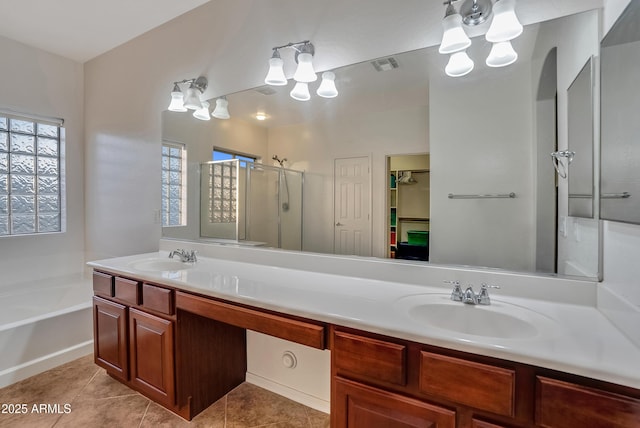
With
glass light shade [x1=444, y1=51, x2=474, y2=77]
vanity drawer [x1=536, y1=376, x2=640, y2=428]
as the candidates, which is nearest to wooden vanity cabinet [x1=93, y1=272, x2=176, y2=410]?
vanity drawer [x1=536, y1=376, x2=640, y2=428]

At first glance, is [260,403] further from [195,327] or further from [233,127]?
[233,127]

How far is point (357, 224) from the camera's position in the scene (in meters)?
1.68

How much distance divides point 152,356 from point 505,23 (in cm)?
242

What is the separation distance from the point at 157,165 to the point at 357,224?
1.87 metres

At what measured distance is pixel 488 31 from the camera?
1.29 metres

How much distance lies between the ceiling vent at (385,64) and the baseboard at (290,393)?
76.0 inches

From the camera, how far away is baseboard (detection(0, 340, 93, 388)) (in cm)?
204

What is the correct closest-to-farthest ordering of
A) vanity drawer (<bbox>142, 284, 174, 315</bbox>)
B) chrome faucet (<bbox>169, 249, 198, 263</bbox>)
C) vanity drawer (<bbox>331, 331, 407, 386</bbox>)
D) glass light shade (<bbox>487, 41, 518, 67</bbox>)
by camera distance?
vanity drawer (<bbox>331, 331, 407, 386</bbox>) → glass light shade (<bbox>487, 41, 518, 67</bbox>) → vanity drawer (<bbox>142, 284, 174, 315</bbox>) → chrome faucet (<bbox>169, 249, 198, 263</bbox>)

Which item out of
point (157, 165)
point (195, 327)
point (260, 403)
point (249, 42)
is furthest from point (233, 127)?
point (260, 403)

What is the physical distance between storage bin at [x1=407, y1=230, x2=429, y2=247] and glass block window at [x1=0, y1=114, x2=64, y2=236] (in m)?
3.45

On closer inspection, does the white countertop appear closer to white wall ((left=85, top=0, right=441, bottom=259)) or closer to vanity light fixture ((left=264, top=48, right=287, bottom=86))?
white wall ((left=85, top=0, right=441, bottom=259))

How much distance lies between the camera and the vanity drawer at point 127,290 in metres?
1.76

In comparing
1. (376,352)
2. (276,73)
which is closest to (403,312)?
(376,352)

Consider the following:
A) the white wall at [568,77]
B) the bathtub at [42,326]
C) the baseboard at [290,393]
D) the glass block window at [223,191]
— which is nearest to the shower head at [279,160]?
the glass block window at [223,191]
